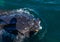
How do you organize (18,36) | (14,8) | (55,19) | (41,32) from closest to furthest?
1. (18,36)
2. (41,32)
3. (55,19)
4. (14,8)

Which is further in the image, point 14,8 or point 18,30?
point 14,8

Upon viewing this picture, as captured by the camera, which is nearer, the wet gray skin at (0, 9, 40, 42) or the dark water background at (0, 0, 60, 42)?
the wet gray skin at (0, 9, 40, 42)

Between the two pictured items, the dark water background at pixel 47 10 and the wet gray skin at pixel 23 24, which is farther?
the dark water background at pixel 47 10

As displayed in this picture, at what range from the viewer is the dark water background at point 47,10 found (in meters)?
5.83

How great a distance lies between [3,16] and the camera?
5.80 meters

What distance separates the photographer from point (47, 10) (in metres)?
6.84

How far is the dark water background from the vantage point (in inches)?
230

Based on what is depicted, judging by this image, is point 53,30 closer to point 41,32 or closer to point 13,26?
point 41,32

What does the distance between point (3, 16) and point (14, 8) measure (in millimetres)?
1154

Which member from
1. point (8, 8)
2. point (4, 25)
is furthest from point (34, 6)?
point (4, 25)

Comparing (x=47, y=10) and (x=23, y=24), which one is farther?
(x=47, y=10)

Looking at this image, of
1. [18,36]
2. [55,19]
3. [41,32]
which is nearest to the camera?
[18,36]

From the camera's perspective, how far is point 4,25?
18.1 ft

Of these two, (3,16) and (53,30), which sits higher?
(3,16)
